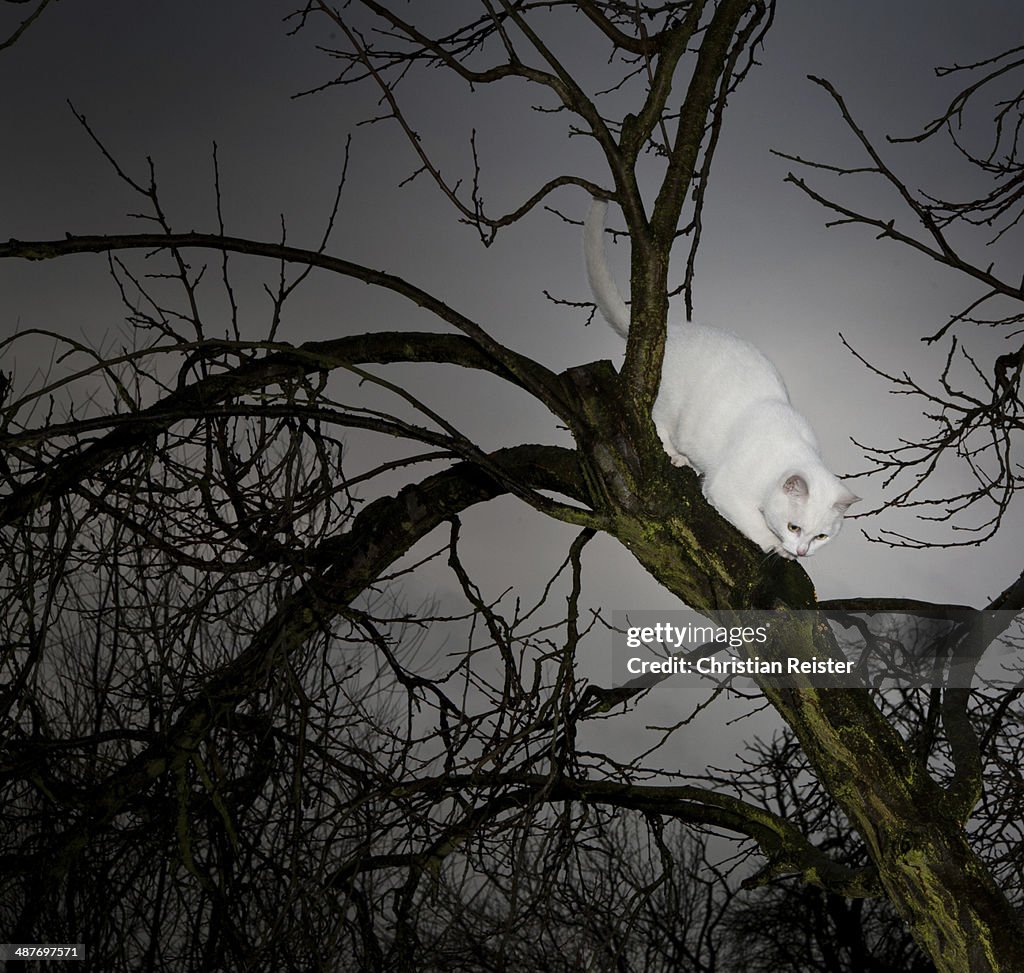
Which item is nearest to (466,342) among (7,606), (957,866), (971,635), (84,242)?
(84,242)

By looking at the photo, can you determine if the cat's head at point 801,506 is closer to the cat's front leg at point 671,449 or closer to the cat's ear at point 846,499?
the cat's ear at point 846,499

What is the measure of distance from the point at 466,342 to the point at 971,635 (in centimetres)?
226

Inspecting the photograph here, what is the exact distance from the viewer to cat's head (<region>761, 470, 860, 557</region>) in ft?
10.4

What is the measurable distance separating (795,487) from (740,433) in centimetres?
29

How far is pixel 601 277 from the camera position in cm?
329

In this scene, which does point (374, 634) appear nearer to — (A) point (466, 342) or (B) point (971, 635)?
(A) point (466, 342)

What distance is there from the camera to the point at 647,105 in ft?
8.79

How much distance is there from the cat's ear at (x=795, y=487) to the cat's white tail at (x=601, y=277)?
2.44 ft

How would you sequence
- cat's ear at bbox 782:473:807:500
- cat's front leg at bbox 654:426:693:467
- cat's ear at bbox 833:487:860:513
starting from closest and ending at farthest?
cat's ear at bbox 782:473:807:500 → cat's ear at bbox 833:487:860:513 → cat's front leg at bbox 654:426:693:467

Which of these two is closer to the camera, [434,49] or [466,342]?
[434,49]

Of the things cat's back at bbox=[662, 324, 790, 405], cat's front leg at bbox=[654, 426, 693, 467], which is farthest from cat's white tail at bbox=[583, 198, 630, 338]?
cat's front leg at bbox=[654, 426, 693, 467]

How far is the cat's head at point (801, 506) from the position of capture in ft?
10.4

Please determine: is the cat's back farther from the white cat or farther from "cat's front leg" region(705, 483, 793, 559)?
"cat's front leg" region(705, 483, 793, 559)

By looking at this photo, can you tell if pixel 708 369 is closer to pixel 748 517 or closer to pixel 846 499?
pixel 748 517
